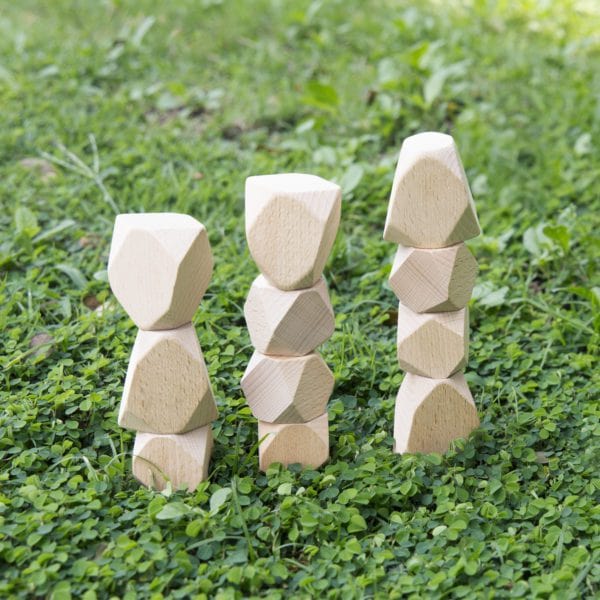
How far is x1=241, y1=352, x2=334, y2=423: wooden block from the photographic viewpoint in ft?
7.33

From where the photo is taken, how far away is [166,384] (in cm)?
216

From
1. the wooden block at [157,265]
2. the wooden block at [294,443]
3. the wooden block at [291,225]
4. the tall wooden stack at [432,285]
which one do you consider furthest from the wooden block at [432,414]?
the wooden block at [157,265]

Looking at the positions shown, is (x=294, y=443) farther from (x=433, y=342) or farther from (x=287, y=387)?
(x=433, y=342)

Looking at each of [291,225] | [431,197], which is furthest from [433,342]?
[291,225]

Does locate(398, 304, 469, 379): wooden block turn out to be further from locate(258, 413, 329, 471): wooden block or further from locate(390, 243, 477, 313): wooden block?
locate(258, 413, 329, 471): wooden block

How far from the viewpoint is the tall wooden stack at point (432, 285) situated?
7.00 ft

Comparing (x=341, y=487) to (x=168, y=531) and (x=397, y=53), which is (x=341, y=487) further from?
(x=397, y=53)

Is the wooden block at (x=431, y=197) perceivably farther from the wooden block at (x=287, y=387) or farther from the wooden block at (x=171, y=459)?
the wooden block at (x=171, y=459)

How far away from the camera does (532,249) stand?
131 inches

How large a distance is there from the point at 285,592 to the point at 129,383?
23.3 inches

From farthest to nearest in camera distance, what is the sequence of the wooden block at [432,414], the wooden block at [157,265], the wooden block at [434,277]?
the wooden block at [432,414]
the wooden block at [434,277]
the wooden block at [157,265]

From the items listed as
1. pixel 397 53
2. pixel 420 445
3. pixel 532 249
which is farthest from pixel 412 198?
pixel 397 53

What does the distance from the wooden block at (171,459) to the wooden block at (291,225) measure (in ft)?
1.47

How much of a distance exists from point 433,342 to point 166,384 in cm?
66
